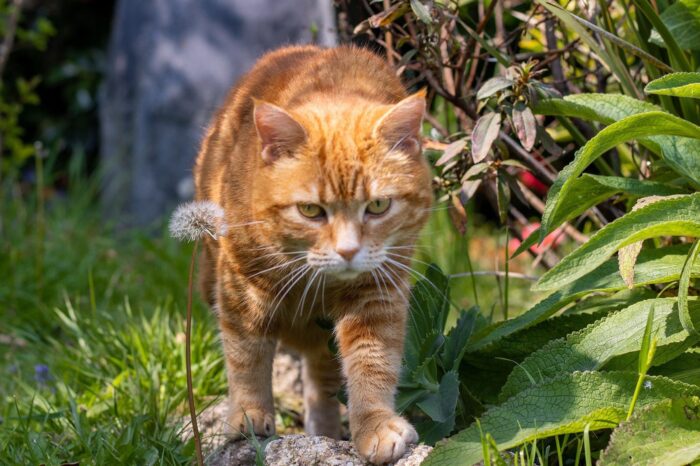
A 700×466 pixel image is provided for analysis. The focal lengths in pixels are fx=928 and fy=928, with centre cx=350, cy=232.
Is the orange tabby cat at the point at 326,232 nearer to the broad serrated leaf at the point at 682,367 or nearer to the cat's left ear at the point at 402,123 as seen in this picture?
the cat's left ear at the point at 402,123

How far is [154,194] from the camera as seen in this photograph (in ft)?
17.7

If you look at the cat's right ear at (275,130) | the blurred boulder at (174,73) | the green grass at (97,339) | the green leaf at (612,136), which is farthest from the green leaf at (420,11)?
the blurred boulder at (174,73)

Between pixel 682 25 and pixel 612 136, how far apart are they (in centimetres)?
58

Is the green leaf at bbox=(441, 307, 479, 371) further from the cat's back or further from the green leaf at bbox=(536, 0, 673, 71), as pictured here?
the green leaf at bbox=(536, 0, 673, 71)

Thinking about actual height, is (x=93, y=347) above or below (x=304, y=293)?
below

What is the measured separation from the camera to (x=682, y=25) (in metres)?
2.36

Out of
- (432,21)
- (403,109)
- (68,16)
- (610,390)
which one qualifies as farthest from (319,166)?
(68,16)

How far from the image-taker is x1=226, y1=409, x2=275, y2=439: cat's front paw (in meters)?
2.30

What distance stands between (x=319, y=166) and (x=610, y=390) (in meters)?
0.85

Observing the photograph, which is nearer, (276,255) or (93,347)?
(276,255)

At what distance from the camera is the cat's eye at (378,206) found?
7.45 ft

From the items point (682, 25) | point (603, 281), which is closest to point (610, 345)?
point (603, 281)

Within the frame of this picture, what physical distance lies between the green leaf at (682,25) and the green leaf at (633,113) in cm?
22

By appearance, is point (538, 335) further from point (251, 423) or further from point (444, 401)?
point (251, 423)
